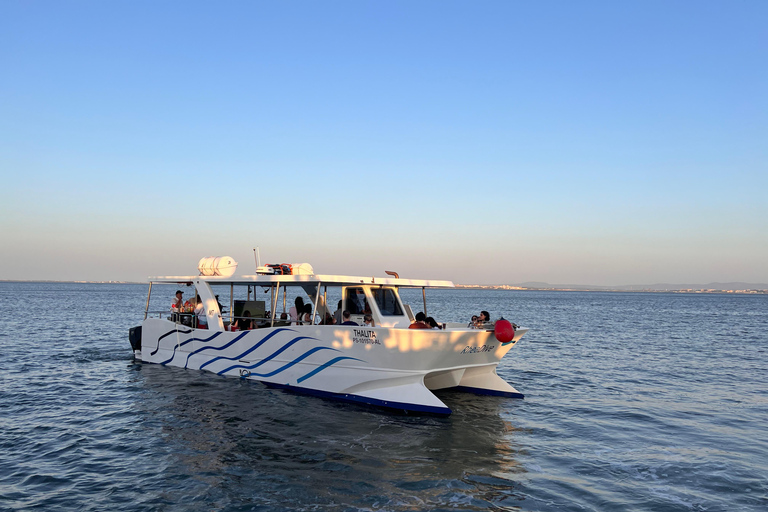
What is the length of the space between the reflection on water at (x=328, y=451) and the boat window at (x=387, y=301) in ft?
8.27

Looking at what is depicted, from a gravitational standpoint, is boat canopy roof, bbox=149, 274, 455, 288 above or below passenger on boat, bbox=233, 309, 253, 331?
above

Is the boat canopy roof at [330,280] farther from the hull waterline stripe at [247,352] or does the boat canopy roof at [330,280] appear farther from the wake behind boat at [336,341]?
the hull waterline stripe at [247,352]

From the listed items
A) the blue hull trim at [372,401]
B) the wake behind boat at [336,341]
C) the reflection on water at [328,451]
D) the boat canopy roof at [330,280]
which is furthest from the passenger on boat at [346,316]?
the reflection on water at [328,451]

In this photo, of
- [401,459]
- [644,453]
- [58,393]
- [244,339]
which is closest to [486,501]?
[401,459]

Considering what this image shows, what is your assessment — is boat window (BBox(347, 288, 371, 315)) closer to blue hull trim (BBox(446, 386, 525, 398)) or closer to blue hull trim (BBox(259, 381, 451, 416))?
blue hull trim (BBox(259, 381, 451, 416))

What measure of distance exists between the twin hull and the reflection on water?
1.30 feet

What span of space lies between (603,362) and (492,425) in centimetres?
1160

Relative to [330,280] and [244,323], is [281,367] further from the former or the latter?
[330,280]

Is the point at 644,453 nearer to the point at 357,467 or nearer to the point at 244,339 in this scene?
the point at 357,467

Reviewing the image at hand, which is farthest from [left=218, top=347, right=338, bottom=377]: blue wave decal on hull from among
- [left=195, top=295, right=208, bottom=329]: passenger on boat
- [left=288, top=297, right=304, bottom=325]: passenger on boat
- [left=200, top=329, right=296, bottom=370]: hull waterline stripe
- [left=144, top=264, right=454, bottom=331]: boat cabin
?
[left=195, top=295, right=208, bottom=329]: passenger on boat

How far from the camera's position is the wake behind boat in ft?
39.0

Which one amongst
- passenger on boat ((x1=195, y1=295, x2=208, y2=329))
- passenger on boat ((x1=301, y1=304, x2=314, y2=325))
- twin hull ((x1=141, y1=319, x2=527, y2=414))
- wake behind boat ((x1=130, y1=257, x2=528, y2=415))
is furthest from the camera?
passenger on boat ((x1=195, y1=295, x2=208, y2=329))

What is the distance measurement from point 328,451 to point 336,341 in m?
3.64

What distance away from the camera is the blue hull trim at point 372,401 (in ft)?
38.6
